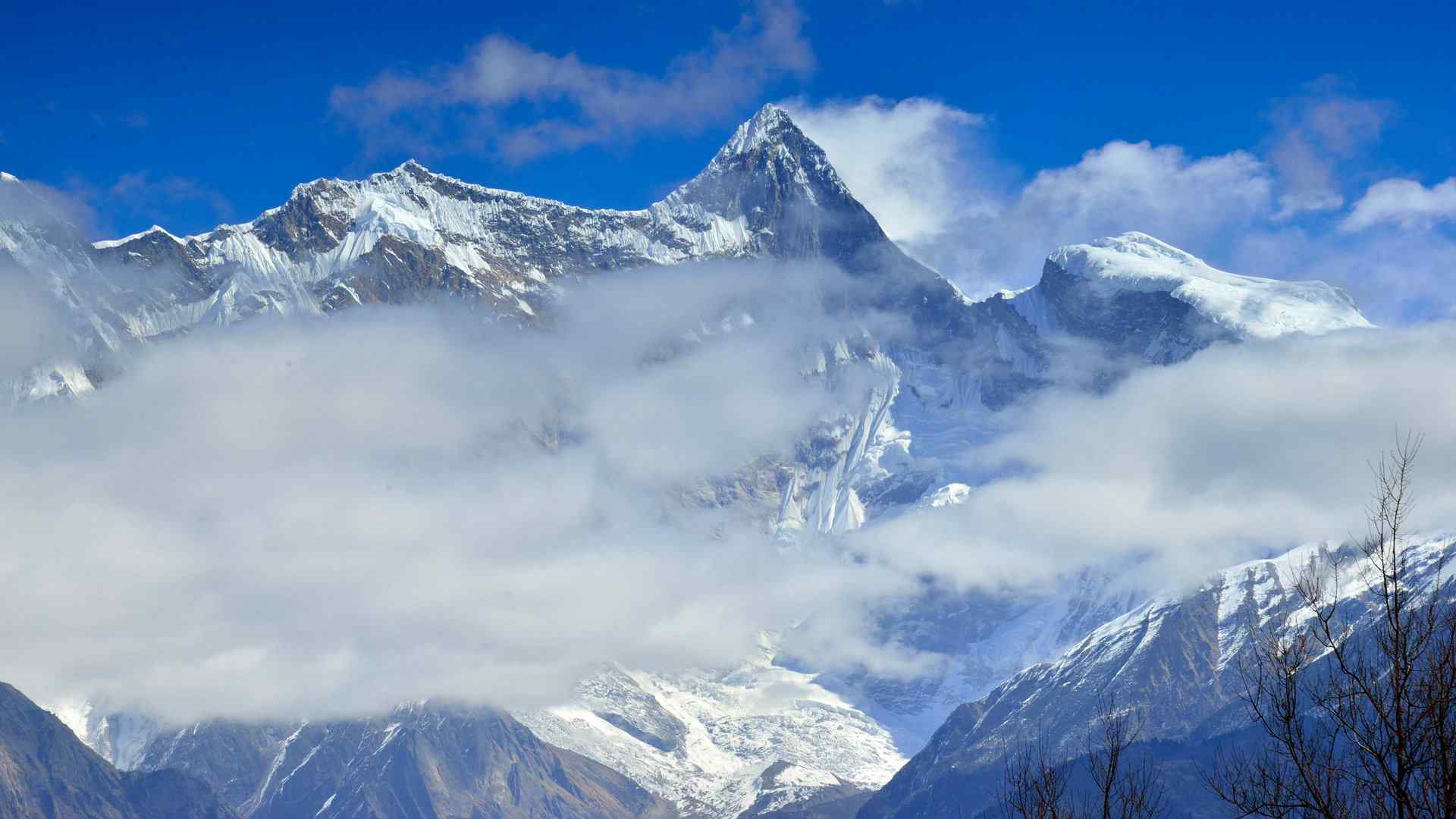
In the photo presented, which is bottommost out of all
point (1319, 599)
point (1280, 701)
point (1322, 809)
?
point (1322, 809)

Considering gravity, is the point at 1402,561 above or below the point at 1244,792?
above

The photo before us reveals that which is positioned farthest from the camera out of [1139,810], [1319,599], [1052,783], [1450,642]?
[1052,783]

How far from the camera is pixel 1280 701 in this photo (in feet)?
139

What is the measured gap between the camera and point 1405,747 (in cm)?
4047

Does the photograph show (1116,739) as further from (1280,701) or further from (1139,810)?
(1280,701)

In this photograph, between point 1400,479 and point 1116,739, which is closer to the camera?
point 1400,479

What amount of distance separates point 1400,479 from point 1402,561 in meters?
1.89

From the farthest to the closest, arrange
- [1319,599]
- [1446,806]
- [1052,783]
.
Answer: [1052,783], [1319,599], [1446,806]

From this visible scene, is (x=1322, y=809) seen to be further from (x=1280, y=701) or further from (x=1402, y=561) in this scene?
(x=1402, y=561)

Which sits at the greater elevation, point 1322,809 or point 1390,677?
point 1390,677

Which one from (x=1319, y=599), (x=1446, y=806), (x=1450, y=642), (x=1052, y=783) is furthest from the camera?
(x=1052, y=783)

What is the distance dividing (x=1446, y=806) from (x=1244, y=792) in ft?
15.7

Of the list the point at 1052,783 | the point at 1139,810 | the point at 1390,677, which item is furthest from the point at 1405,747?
the point at 1052,783

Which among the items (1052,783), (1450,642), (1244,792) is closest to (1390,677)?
(1450,642)
